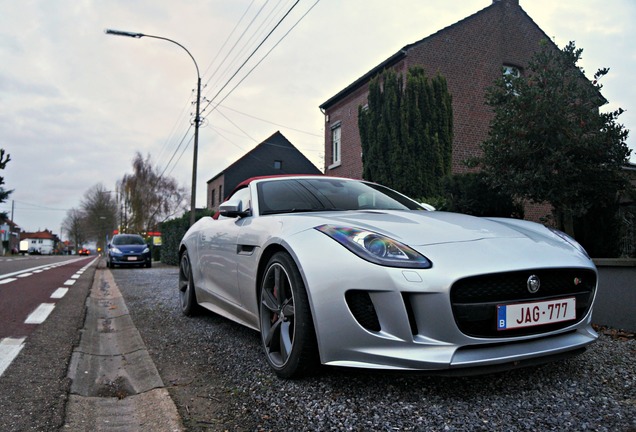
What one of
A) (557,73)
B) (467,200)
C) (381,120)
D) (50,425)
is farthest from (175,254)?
(50,425)

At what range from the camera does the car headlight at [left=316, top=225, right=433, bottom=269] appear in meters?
2.23

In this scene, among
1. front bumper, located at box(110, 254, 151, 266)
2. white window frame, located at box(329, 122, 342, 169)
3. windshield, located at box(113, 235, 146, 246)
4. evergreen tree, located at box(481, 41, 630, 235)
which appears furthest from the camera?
white window frame, located at box(329, 122, 342, 169)

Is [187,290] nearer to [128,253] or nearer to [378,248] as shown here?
[378,248]

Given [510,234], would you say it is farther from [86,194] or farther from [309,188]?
[86,194]

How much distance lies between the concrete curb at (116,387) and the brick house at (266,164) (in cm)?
3042

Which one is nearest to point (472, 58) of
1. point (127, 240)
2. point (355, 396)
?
point (127, 240)

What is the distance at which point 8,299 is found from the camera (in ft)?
21.1

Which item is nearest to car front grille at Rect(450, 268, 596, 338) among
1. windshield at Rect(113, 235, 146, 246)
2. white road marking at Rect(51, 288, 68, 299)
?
white road marking at Rect(51, 288, 68, 299)

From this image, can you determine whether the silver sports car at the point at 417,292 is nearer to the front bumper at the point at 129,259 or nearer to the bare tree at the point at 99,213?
the front bumper at the point at 129,259

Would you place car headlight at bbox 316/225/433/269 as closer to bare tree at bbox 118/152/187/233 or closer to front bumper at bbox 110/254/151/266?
front bumper at bbox 110/254/151/266

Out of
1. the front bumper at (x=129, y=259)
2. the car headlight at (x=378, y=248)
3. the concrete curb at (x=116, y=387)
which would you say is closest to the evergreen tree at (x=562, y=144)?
the car headlight at (x=378, y=248)

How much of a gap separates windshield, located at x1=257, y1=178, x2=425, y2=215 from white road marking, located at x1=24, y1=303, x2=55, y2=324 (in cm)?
287

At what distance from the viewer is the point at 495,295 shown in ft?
7.25

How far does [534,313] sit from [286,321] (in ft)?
4.31
